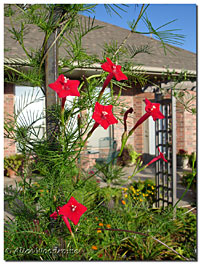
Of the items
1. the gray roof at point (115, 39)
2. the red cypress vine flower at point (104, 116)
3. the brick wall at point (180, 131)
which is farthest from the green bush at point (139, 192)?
the brick wall at point (180, 131)

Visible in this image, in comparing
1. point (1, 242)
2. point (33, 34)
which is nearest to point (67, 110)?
point (1, 242)

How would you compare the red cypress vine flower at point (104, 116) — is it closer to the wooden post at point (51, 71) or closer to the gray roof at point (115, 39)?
the wooden post at point (51, 71)

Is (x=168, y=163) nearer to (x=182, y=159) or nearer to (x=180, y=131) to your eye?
(x=182, y=159)

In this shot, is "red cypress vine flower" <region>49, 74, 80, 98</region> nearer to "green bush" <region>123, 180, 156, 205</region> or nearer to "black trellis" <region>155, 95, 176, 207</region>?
"green bush" <region>123, 180, 156, 205</region>

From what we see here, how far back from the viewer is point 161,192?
414 cm

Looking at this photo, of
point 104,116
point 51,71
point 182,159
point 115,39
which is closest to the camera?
point 104,116

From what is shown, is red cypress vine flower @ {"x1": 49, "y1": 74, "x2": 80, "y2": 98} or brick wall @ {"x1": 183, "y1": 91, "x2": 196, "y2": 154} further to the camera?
brick wall @ {"x1": 183, "y1": 91, "x2": 196, "y2": 154}

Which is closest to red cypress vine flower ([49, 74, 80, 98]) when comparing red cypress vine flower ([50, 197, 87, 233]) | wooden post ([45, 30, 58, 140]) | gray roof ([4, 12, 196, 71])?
red cypress vine flower ([50, 197, 87, 233])

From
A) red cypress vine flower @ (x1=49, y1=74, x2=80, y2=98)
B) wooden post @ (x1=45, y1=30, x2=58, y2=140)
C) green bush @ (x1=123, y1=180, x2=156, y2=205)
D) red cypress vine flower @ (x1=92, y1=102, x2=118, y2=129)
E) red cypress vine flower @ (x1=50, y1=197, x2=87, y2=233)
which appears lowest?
green bush @ (x1=123, y1=180, x2=156, y2=205)

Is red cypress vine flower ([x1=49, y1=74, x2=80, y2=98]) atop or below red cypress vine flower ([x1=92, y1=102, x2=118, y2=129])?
atop

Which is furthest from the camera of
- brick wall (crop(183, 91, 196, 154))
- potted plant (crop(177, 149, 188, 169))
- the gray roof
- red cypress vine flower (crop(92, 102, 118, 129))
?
brick wall (crop(183, 91, 196, 154))

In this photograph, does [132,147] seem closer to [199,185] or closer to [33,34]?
[33,34]

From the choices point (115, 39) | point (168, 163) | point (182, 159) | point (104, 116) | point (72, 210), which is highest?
point (115, 39)

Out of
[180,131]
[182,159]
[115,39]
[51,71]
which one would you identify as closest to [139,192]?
[51,71]
